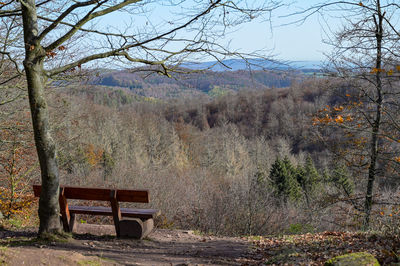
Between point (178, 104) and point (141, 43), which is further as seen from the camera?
point (178, 104)

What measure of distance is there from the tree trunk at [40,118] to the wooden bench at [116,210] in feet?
1.67

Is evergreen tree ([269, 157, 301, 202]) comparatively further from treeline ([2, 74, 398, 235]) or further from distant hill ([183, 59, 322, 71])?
distant hill ([183, 59, 322, 71])

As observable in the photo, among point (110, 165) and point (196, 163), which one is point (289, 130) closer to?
point (196, 163)

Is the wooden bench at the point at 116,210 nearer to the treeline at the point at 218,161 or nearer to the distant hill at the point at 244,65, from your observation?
the distant hill at the point at 244,65

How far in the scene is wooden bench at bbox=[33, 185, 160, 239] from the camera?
5.69 m

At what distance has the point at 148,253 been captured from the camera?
17.8 feet

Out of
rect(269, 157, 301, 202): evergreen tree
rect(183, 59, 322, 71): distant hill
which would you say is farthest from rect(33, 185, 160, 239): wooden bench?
rect(269, 157, 301, 202): evergreen tree

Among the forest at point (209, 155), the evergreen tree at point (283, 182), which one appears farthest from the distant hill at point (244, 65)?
the evergreen tree at point (283, 182)

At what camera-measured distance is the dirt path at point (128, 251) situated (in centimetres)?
413

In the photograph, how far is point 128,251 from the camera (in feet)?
17.6

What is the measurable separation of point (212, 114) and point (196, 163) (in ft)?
132

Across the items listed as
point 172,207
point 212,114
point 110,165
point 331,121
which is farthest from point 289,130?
point 331,121

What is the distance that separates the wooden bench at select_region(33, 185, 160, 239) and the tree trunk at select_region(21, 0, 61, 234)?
1.67 feet

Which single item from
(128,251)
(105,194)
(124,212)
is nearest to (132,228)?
(124,212)
